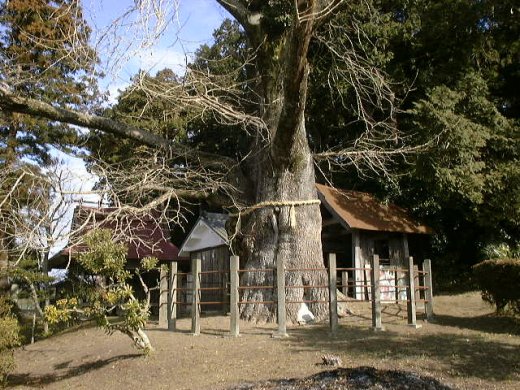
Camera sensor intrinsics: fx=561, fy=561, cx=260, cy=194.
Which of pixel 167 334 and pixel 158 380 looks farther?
pixel 167 334

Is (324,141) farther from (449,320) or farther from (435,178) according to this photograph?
(449,320)

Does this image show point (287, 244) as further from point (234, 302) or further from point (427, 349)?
point (427, 349)

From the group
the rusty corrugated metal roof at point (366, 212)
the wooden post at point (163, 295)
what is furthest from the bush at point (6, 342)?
the rusty corrugated metal roof at point (366, 212)

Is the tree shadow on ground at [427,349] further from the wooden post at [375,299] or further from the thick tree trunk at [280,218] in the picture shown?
the thick tree trunk at [280,218]

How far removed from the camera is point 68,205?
11.7 m

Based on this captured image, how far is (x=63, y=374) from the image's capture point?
460 inches

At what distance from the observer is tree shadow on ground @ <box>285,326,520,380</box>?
9094 millimetres

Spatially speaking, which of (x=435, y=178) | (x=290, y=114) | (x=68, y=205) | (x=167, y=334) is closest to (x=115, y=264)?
(x=68, y=205)

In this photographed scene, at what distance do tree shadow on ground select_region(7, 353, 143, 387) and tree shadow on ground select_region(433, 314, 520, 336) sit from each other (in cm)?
731

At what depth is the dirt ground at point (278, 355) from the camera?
9.02 meters

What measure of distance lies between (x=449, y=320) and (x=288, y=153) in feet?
18.7

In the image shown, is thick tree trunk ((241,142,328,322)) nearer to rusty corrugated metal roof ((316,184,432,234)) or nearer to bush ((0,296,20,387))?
rusty corrugated metal roof ((316,184,432,234))

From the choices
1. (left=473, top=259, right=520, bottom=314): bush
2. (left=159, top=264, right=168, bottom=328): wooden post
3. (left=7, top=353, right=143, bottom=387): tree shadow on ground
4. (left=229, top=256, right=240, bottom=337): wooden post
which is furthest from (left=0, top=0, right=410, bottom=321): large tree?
(left=473, top=259, right=520, bottom=314): bush

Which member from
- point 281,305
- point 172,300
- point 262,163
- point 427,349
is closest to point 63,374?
point 172,300
